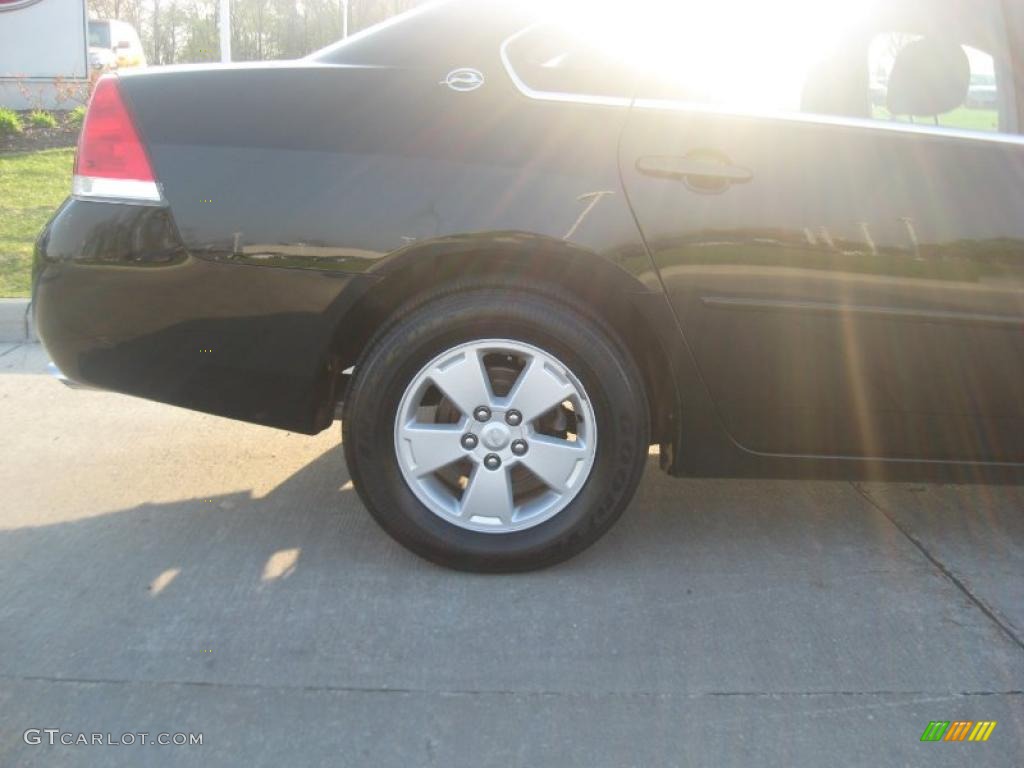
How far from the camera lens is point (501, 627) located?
2803 millimetres

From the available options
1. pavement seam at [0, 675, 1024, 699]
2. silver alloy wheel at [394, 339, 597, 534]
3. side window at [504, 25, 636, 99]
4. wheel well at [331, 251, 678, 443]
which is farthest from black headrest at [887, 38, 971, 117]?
pavement seam at [0, 675, 1024, 699]

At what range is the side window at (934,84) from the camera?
304 centimetres

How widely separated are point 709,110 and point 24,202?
22.1 feet

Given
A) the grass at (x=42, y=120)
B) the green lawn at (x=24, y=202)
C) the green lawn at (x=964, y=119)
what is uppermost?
the green lawn at (x=964, y=119)

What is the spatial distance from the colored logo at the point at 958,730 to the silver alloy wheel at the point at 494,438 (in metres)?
1.09

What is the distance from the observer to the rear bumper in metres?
2.83

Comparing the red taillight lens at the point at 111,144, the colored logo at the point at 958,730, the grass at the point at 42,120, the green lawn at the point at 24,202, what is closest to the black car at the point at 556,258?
the red taillight lens at the point at 111,144

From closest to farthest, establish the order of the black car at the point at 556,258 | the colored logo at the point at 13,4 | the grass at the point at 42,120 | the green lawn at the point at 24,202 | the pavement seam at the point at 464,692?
the pavement seam at the point at 464,692, the black car at the point at 556,258, the green lawn at the point at 24,202, the grass at the point at 42,120, the colored logo at the point at 13,4

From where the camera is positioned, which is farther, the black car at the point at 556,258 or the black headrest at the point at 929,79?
the black headrest at the point at 929,79

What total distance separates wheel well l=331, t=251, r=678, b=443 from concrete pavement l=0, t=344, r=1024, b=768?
60cm

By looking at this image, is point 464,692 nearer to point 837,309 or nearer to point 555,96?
point 837,309

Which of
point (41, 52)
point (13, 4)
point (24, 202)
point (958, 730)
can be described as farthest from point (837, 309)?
point (13, 4)

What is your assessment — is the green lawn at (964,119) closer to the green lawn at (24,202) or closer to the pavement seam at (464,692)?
the pavement seam at (464,692)

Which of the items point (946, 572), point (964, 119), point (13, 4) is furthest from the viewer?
point (13, 4)
